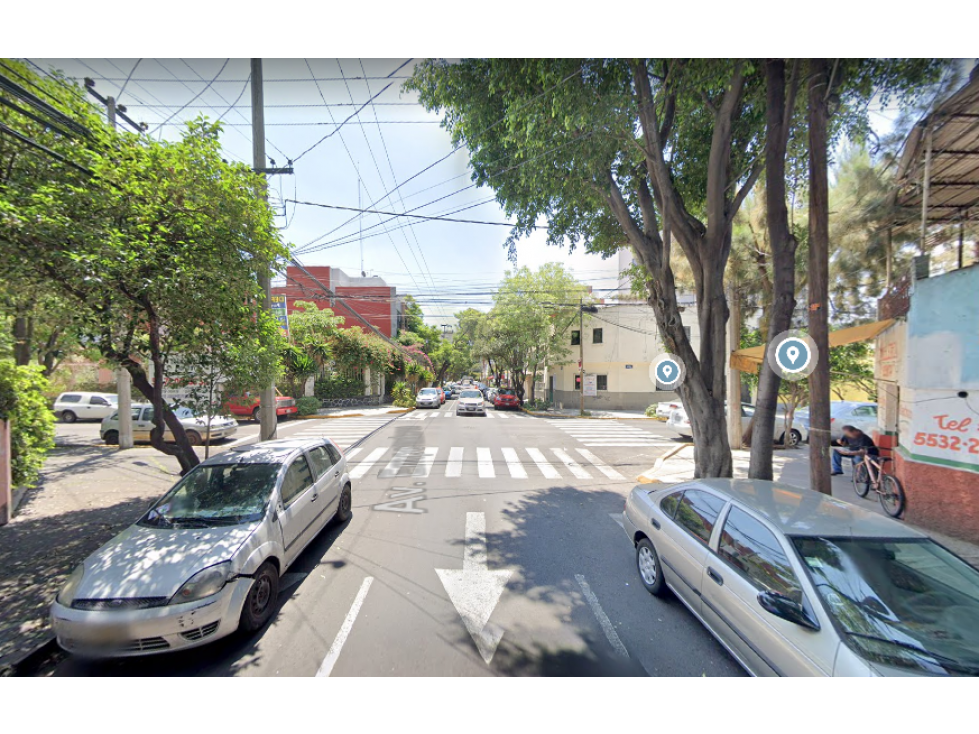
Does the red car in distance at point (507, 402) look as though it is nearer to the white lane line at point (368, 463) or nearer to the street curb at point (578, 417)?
the street curb at point (578, 417)

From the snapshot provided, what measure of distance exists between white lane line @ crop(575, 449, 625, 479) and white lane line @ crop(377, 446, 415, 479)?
5.18 metres

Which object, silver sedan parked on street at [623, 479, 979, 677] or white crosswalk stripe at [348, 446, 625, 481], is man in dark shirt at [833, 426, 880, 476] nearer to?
white crosswalk stripe at [348, 446, 625, 481]

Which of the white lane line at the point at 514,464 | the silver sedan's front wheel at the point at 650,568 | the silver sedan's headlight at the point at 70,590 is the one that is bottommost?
the white lane line at the point at 514,464

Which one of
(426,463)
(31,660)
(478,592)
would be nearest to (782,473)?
(426,463)

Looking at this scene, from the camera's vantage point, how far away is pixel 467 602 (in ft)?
12.5

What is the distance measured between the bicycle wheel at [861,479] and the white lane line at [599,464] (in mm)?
4386

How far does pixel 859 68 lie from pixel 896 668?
6.29 meters

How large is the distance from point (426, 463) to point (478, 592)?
629 centimetres

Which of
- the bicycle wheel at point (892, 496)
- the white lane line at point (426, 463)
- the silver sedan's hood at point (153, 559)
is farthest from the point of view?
the white lane line at point (426, 463)

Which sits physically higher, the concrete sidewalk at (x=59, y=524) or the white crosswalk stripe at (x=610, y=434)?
the concrete sidewalk at (x=59, y=524)

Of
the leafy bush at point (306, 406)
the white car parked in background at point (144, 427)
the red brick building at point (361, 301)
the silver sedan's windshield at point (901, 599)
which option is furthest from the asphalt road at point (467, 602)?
the red brick building at point (361, 301)

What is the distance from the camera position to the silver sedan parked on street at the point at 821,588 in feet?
6.98
